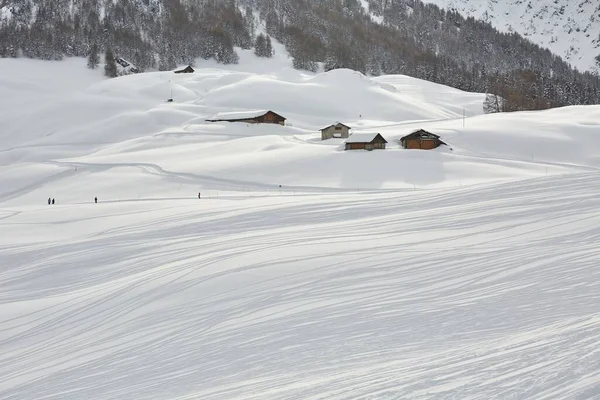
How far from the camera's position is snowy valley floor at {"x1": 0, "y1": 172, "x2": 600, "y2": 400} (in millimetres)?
8484

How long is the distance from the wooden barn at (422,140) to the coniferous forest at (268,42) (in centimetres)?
3812

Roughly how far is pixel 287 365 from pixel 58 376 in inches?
185

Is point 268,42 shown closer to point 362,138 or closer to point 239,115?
point 239,115

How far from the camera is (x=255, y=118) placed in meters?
59.8

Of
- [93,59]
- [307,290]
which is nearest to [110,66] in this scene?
[93,59]

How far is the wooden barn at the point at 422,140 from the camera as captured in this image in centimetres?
4388

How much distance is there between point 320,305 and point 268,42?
126900mm

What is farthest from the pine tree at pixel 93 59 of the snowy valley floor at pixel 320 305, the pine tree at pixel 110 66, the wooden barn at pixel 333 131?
the snowy valley floor at pixel 320 305

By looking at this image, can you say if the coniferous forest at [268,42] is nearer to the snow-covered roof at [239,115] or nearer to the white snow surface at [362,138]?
the snow-covered roof at [239,115]

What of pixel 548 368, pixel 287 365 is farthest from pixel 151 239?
pixel 548 368

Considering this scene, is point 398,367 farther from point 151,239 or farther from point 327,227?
point 151,239

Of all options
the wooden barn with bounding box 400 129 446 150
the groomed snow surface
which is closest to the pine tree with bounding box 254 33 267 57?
the wooden barn with bounding box 400 129 446 150

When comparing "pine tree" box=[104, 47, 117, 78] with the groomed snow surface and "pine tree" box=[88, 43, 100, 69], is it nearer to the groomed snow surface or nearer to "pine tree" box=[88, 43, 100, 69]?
"pine tree" box=[88, 43, 100, 69]

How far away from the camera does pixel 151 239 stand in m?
18.4
